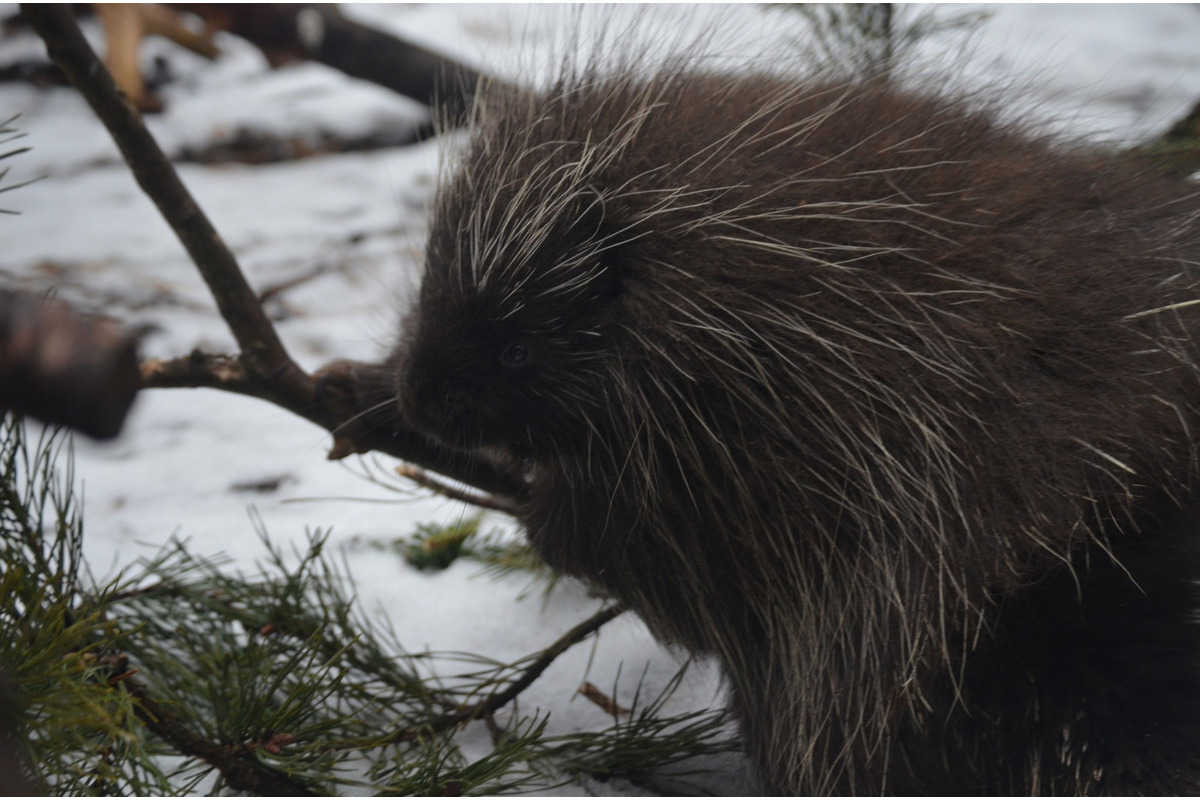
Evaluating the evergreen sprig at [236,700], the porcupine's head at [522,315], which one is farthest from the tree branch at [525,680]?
the porcupine's head at [522,315]

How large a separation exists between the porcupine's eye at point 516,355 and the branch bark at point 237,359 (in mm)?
335

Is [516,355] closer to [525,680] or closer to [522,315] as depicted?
[522,315]

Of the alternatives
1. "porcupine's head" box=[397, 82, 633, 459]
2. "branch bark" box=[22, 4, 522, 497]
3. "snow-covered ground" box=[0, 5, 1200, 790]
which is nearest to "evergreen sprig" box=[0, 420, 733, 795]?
"snow-covered ground" box=[0, 5, 1200, 790]

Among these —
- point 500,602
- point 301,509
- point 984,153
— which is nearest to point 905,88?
point 984,153

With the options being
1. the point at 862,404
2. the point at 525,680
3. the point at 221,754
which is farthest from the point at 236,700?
the point at 862,404

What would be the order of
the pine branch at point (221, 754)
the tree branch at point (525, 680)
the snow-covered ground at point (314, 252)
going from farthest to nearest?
the snow-covered ground at point (314, 252)
the tree branch at point (525, 680)
the pine branch at point (221, 754)

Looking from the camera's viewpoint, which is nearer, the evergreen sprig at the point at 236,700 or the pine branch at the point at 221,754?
the evergreen sprig at the point at 236,700

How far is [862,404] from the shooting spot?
4.30 ft

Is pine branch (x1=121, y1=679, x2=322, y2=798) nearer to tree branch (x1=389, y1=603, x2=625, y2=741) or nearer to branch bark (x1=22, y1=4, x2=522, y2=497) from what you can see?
tree branch (x1=389, y1=603, x2=625, y2=741)

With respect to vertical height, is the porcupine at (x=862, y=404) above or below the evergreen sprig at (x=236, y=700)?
above

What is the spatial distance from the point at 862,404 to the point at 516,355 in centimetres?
49

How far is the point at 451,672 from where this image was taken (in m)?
1.91

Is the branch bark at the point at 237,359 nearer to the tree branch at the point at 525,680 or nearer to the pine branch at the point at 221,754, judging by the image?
the tree branch at the point at 525,680

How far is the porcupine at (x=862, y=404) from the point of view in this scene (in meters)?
1.25
